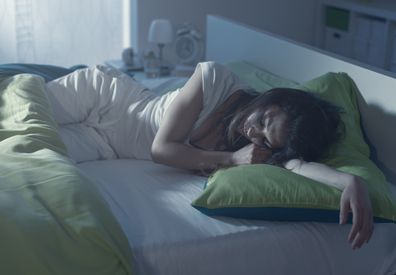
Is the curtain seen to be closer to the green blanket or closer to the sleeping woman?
the sleeping woman

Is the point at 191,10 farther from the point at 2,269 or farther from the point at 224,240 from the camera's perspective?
the point at 2,269

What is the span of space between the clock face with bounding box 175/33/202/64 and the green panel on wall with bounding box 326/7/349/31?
0.72 m

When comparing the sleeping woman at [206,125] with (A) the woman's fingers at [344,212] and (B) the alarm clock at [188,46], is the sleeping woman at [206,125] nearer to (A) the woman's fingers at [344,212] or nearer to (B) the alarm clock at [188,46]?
(A) the woman's fingers at [344,212]

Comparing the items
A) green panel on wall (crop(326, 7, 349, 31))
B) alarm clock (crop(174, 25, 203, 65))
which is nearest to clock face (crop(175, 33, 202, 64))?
alarm clock (crop(174, 25, 203, 65))

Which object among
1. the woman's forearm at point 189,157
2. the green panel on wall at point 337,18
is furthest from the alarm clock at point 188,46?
the woman's forearm at point 189,157

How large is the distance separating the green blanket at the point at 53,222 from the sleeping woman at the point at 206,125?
0.40m

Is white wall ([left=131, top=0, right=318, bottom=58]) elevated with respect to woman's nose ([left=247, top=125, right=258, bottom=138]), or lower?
elevated

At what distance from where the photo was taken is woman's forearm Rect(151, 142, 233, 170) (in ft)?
5.53

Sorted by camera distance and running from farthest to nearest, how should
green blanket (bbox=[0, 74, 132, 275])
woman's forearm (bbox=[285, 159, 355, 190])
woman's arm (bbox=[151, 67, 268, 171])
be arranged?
1. woman's arm (bbox=[151, 67, 268, 171])
2. woman's forearm (bbox=[285, 159, 355, 190])
3. green blanket (bbox=[0, 74, 132, 275])

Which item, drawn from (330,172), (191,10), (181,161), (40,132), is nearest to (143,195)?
(181,161)

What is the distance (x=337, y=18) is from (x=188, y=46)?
0.79 metres

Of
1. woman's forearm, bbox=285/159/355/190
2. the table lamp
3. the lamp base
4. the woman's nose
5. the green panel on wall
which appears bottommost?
the lamp base

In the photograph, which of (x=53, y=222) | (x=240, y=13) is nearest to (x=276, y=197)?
(x=53, y=222)

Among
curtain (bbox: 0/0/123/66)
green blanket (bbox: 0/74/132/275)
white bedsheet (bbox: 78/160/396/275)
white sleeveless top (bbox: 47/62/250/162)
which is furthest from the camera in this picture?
curtain (bbox: 0/0/123/66)
